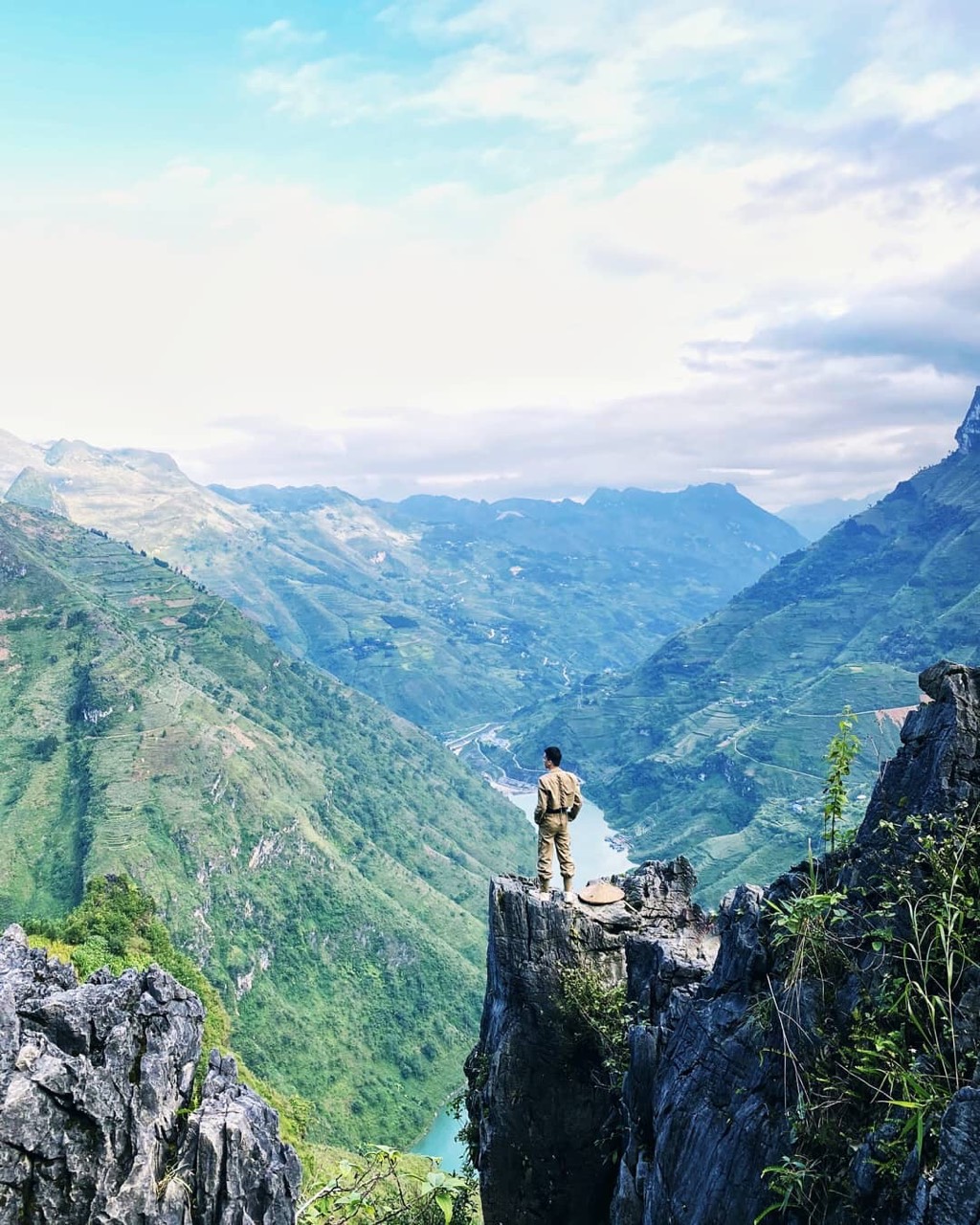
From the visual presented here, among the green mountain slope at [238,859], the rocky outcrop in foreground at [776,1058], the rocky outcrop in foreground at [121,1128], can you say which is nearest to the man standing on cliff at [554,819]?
the rocky outcrop in foreground at [776,1058]

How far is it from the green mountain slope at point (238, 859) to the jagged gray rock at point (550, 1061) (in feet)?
303

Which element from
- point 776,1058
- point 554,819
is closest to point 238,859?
point 554,819

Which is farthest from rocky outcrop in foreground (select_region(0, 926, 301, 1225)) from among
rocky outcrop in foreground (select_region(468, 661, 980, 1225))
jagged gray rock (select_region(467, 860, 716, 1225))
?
rocky outcrop in foreground (select_region(468, 661, 980, 1225))

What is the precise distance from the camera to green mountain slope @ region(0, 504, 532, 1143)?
107 metres

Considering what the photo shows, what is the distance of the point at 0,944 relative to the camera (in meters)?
24.2

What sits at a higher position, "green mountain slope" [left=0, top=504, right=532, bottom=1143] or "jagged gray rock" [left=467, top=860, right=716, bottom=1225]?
"jagged gray rock" [left=467, top=860, right=716, bottom=1225]

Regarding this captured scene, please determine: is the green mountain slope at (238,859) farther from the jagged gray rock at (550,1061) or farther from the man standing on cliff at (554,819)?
the man standing on cliff at (554,819)

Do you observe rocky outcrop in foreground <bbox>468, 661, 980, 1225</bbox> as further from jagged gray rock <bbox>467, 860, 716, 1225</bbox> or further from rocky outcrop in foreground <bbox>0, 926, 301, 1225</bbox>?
rocky outcrop in foreground <bbox>0, 926, 301, 1225</bbox>

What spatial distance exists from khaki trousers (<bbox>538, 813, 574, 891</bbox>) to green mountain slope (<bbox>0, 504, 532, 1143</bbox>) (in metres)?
94.4

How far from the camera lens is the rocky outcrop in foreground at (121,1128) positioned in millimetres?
14828

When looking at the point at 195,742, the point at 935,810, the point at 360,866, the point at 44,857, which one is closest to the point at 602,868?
the point at 360,866

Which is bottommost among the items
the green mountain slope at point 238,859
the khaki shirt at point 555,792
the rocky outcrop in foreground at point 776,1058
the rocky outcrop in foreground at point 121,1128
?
the green mountain slope at point 238,859

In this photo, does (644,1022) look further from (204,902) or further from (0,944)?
(204,902)

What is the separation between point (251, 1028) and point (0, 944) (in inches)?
3659
